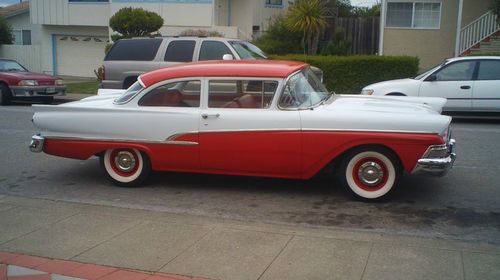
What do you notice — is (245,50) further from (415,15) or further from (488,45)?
(415,15)

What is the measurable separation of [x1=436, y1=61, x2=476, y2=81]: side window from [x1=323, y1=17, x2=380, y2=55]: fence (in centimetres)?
1305

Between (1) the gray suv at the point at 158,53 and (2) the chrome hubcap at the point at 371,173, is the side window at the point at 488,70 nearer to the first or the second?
(1) the gray suv at the point at 158,53

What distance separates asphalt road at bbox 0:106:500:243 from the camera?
594 centimetres

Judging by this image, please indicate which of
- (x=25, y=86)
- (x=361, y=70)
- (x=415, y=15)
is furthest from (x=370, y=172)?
(x=415, y=15)

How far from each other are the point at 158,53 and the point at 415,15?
13.4 m

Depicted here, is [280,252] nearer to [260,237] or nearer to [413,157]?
[260,237]

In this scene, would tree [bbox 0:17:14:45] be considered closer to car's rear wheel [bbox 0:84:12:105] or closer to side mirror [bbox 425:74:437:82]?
car's rear wheel [bbox 0:84:12:105]

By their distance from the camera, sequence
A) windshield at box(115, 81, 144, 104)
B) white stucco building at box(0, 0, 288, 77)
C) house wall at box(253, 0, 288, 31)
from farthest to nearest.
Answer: house wall at box(253, 0, 288, 31), white stucco building at box(0, 0, 288, 77), windshield at box(115, 81, 144, 104)

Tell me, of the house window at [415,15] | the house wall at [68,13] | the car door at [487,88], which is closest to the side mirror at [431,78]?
the car door at [487,88]

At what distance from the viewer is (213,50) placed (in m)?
12.8

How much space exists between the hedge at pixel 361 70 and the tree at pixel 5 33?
18.2 meters

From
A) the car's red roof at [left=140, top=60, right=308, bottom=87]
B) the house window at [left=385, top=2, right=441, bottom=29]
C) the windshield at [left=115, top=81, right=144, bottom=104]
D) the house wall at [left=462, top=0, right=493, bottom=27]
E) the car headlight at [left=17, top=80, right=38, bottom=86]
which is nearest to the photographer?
the car's red roof at [left=140, top=60, right=308, bottom=87]

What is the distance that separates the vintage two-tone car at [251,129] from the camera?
641 cm

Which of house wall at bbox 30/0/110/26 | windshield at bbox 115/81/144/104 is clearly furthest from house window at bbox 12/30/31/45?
windshield at bbox 115/81/144/104
